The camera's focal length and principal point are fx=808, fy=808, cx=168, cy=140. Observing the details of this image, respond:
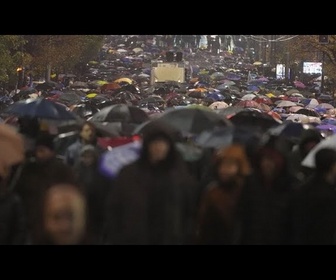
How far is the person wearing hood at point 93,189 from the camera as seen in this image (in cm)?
777

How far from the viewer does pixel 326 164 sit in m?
7.81

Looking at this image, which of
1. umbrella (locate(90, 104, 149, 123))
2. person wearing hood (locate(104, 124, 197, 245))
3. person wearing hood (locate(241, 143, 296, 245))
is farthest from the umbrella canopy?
person wearing hood (locate(241, 143, 296, 245))

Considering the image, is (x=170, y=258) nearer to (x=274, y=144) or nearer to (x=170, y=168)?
(x=170, y=168)

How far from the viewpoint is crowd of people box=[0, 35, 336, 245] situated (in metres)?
7.76

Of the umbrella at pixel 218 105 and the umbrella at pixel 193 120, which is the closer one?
the umbrella at pixel 193 120

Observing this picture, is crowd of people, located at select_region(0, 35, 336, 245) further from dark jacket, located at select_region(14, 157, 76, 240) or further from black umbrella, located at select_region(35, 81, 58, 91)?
black umbrella, located at select_region(35, 81, 58, 91)

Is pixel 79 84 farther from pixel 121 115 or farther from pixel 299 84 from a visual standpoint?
pixel 299 84

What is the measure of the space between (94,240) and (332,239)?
231 cm

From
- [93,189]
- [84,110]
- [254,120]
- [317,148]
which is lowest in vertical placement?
[93,189]

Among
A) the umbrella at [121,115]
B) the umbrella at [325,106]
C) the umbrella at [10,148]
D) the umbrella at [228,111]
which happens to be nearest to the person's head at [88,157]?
the umbrella at [121,115]

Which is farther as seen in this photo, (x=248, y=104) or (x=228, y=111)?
(x=248, y=104)

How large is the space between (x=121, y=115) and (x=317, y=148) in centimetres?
202

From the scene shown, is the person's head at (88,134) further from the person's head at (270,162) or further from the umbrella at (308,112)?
the umbrella at (308,112)

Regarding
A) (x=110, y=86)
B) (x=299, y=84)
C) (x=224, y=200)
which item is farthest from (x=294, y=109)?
(x=110, y=86)
